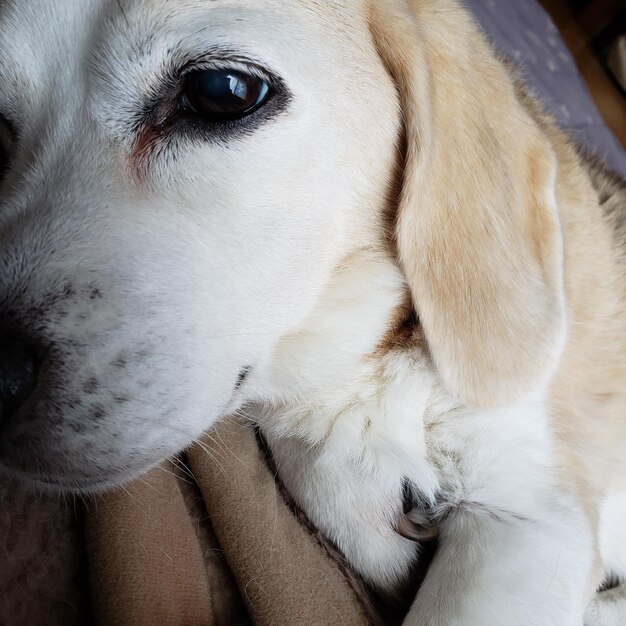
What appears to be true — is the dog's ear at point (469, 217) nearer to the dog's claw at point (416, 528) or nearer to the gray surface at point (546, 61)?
the dog's claw at point (416, 528)

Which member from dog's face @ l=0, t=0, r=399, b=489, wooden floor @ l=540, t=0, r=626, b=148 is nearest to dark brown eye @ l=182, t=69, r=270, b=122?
dog's face @ l=0, t=0, r=399, b=489

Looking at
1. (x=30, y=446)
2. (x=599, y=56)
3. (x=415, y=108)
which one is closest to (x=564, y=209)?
(x=415, y=108)

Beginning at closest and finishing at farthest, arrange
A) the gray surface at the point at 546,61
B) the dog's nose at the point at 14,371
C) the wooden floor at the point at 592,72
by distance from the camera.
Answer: the dog's nose at the point at 14,371 → the gray surface at the point at 546,61 → the wooden floor at the point at 592,72

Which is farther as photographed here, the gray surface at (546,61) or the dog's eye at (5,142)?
the gray surface at (546,61)

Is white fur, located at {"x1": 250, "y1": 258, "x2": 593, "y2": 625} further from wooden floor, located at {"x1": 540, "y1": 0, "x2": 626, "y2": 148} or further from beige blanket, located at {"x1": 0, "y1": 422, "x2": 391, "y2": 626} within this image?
wooden floor, located at {"x1": 540, "y1": 0, "x2": 626, "y2": 148}

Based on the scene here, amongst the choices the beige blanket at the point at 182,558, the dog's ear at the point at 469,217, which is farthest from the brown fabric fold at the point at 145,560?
the dog's ear at the point at 469,217


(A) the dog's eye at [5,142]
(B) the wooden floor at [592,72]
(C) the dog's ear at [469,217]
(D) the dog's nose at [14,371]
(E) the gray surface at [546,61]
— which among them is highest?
(A) the dog's eye at [5,142]

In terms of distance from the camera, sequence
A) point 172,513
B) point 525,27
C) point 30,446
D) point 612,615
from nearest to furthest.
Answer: point 30,446
point 172,513
point 612,615
point 525,27

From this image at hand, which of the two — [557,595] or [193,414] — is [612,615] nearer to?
[557,595]
